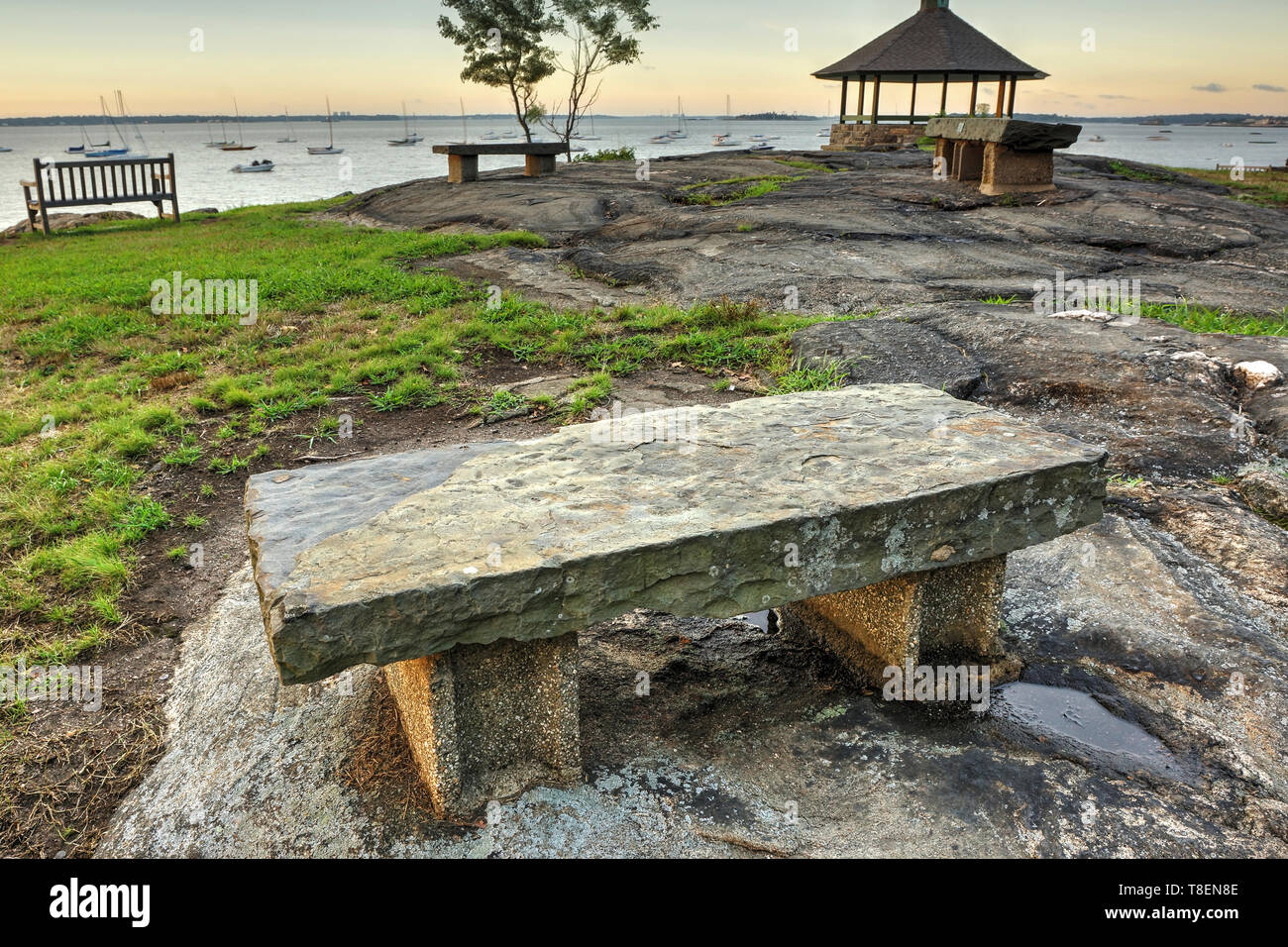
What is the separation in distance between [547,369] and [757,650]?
153 inches

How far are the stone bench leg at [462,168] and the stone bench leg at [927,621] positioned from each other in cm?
1616

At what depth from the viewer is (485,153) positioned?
54.1 ft

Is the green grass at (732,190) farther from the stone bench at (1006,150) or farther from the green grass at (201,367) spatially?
the green grass at (201,367)

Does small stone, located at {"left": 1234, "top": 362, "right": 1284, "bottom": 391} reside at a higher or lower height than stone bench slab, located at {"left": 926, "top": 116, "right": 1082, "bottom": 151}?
lower

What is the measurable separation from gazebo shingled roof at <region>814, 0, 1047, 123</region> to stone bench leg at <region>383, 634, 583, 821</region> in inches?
983

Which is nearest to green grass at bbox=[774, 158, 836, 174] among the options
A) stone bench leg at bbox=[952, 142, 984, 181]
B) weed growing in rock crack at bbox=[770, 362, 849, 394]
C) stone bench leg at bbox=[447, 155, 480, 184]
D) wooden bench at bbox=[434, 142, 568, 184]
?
stone bench leg at bbox=[952, 142, 984, 181]

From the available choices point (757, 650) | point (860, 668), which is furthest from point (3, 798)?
point (860, 668)

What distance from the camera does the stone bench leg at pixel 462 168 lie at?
17.6 meters

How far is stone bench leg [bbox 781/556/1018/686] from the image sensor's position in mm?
3262

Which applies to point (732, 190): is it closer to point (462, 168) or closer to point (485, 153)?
point (485, 153)

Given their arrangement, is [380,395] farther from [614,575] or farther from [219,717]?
[614,575]

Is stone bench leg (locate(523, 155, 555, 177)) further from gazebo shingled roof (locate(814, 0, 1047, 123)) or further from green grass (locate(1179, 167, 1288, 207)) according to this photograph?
green grass (locate(1179, 167, 1288, 207))

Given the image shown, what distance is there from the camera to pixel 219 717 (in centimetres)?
332

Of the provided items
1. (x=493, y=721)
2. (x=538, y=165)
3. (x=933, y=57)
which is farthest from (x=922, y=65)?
(x=493, y=721)
